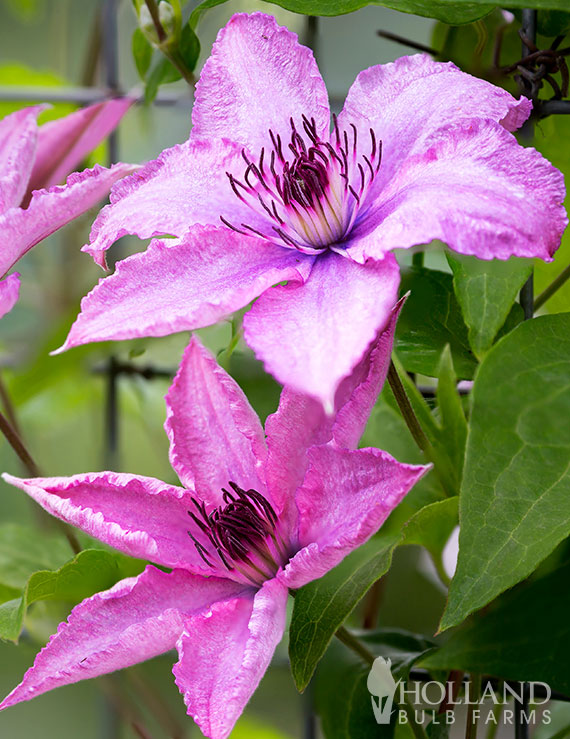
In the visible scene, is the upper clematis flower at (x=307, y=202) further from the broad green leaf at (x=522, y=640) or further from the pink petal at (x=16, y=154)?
the broad green leaf at (x=522, y=640)

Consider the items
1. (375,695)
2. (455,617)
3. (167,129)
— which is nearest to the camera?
(455,617)

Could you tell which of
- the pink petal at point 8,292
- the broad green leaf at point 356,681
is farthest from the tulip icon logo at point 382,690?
the pink petal at point 8,292

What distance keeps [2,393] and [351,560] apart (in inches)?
8.8

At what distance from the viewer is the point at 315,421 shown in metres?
0.30

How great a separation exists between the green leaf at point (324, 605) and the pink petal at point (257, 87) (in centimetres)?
15

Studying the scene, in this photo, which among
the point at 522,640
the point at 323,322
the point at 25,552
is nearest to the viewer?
the point at 323,322

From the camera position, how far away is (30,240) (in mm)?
327

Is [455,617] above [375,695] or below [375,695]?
above

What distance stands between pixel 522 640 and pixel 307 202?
0.63 ft

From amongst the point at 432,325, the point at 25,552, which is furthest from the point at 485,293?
the point at 25,552

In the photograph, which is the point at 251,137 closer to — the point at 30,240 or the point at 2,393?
the point at 30,240

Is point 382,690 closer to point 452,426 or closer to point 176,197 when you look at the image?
point 452,426

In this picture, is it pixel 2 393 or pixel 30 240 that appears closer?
pixel 30 240

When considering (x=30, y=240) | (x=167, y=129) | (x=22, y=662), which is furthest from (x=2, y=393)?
(x=22, y=662)
